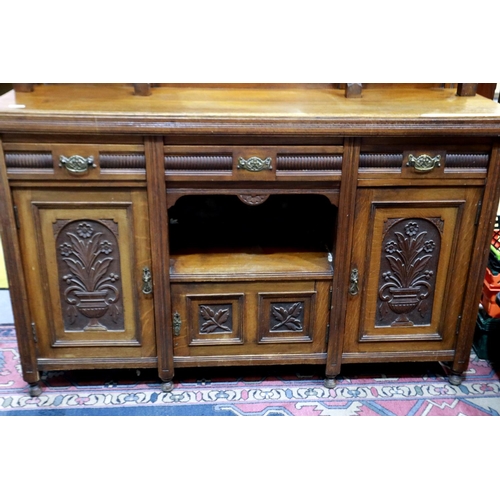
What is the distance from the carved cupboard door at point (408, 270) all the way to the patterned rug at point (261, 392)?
4.8 inches

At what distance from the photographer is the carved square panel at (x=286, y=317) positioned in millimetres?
1606

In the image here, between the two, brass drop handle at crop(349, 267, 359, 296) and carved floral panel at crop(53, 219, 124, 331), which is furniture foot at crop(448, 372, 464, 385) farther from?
carved floral panel at crop(53, 219, 124, 331)

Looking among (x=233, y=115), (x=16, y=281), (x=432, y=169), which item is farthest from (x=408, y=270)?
(x=16, y=281)

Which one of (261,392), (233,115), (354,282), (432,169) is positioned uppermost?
(233,115)

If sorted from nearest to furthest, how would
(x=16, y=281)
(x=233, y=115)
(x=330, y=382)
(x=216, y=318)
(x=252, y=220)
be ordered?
(x=233, y=115)
(x=16, y=281)
(x=216, y=318)
(x=330, y=382)
(x=252, y=220)

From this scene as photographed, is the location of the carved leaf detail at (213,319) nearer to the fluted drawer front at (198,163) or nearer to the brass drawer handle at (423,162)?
the fluted drawer front at (198,163)

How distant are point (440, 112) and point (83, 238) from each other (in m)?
0.99

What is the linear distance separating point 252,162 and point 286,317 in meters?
0.49

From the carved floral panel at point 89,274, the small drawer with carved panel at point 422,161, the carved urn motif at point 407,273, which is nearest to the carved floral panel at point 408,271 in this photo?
the carved urn motif at point 407,273

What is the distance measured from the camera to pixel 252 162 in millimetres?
1402

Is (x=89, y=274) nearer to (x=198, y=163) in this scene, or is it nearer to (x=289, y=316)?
(x=198, y=163)

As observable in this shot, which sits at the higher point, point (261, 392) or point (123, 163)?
point (123, 163)

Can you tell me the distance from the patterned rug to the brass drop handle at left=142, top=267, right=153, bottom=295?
0.36 meters

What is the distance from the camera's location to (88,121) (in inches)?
52.6
